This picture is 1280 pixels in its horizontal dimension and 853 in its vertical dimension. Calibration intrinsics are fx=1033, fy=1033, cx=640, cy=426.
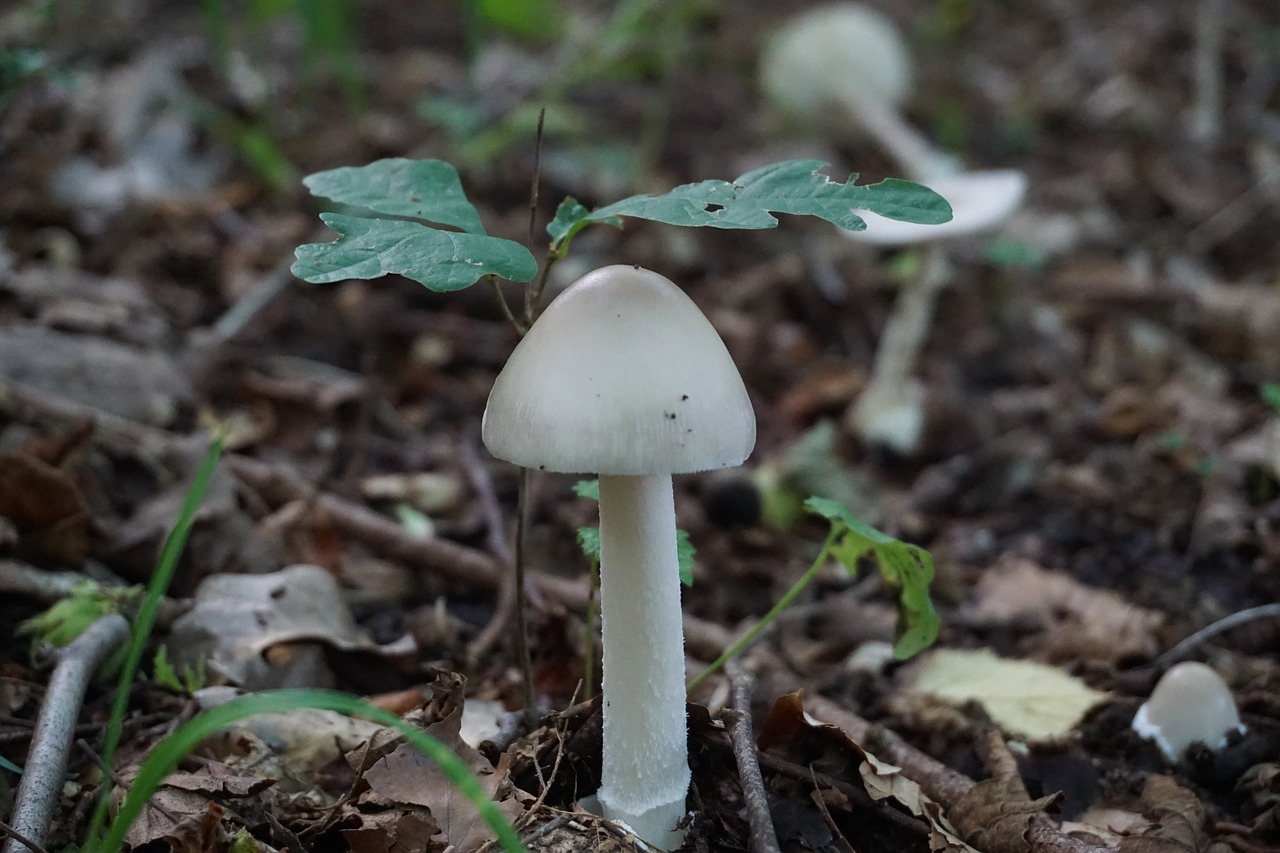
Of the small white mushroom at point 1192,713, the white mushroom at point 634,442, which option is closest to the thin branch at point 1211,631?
the small white mushroom at point 1192,713

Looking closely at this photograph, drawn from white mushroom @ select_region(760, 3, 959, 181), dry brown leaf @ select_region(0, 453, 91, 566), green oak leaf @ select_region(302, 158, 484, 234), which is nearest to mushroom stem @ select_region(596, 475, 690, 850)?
green oak leaf @ select_region(302, 158, 484, 234)

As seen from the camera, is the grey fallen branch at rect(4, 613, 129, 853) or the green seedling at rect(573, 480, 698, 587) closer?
the grey fallen branch at rect(4, 613, 129, 853)

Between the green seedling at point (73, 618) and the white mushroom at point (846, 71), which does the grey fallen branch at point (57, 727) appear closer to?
the green seedling at point (73, 618)

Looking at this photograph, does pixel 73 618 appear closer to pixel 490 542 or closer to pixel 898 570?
pixel 490 542

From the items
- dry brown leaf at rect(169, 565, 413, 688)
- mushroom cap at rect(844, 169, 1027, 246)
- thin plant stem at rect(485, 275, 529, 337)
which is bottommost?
dry brown leaf at rect(169, 565, 413, 688)

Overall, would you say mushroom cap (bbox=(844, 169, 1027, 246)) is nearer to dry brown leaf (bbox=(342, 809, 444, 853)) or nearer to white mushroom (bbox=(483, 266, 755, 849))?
white mushroom (bbox=(483, 266, 755, 849))
